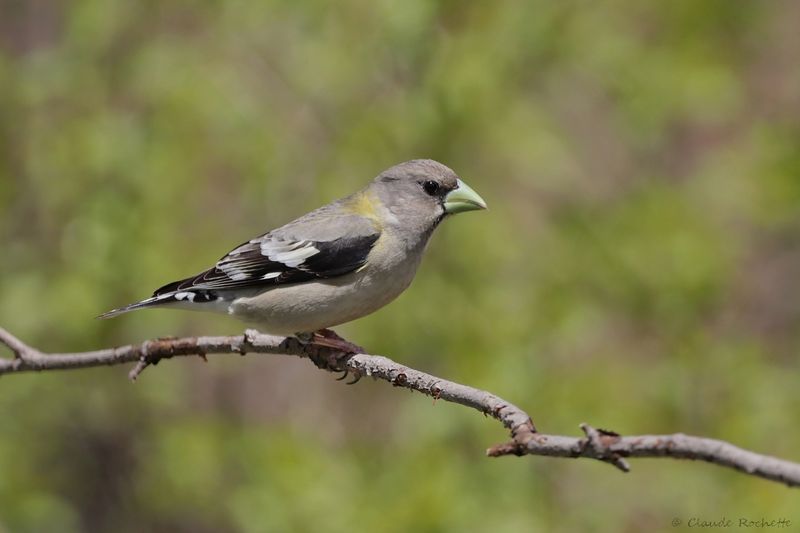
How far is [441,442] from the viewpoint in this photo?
723 cm

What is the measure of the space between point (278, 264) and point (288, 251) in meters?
0.10

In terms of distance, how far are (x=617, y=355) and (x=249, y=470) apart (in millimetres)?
3471

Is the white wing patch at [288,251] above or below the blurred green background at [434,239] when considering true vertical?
below

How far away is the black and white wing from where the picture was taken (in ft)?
17.0

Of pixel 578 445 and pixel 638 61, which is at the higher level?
pixel 638 61

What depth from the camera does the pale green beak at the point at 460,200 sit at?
5.34 m

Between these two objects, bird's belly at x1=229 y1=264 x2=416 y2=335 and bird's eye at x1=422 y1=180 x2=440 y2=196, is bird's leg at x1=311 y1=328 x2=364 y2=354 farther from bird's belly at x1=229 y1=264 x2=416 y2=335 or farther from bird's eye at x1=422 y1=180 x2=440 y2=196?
bird's eye at x1=422 y1=180 x2=440 y2=196

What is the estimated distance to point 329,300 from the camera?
5004 mm

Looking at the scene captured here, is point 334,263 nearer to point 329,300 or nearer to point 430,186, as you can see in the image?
point 329,300

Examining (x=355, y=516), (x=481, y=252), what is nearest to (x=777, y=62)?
(x=481, y=252)

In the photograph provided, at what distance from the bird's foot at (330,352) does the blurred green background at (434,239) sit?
2244mm

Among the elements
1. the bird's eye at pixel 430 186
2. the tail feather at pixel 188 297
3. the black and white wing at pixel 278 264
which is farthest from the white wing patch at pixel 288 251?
the bird's eye at pixel 430 186

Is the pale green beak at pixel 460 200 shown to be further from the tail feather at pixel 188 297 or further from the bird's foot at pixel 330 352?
the tail feather at pixel 188 297

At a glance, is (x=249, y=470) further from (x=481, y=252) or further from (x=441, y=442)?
(x=481, y=252)
